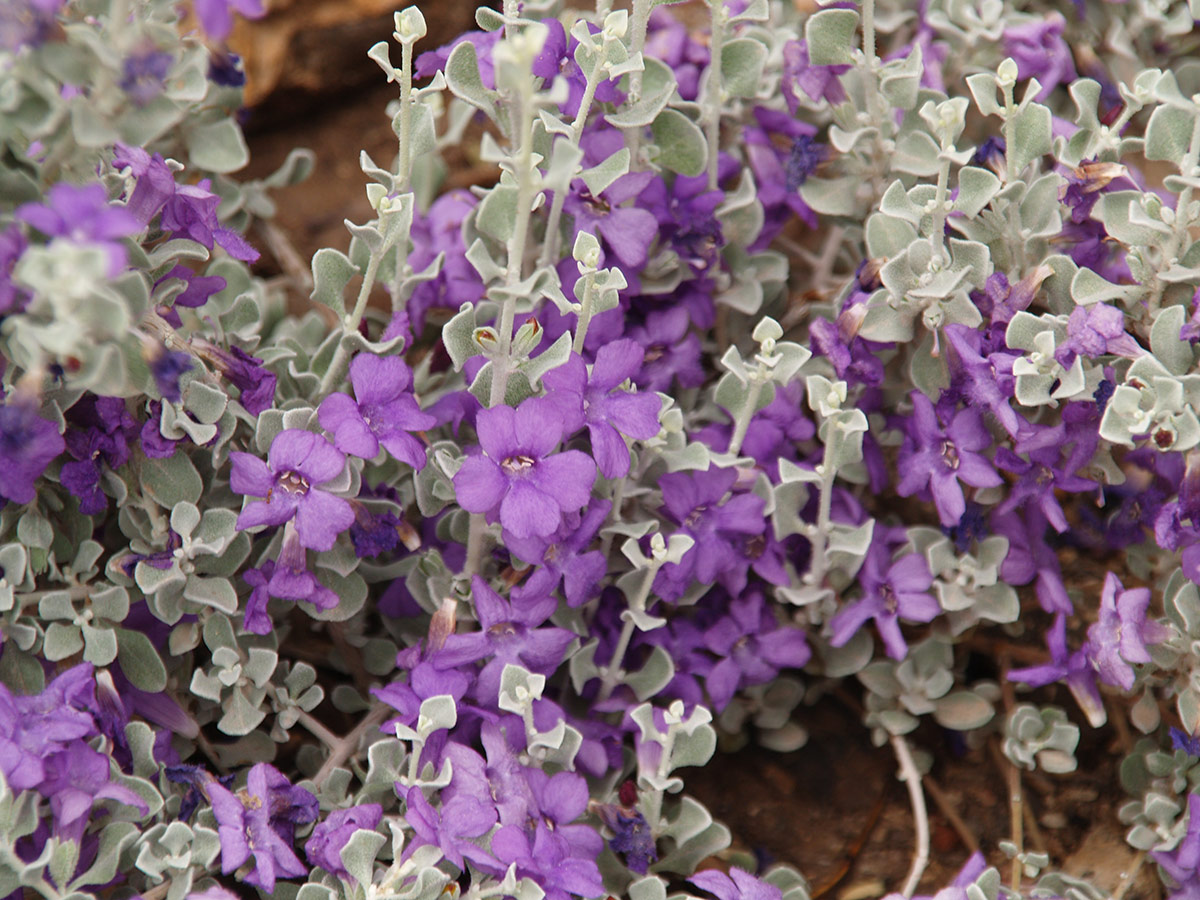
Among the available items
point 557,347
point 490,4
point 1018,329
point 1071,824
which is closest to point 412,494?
point 557,347

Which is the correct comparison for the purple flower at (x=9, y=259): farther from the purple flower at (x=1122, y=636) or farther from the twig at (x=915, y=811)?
the purple flower at (x=1122, y=636)

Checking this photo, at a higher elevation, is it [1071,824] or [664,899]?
[664,899]

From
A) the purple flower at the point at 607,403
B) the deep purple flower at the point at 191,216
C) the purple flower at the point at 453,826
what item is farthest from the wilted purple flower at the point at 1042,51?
the purple flower at the point at 453,826

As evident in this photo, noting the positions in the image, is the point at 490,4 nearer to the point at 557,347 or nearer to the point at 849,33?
the point at 849,33

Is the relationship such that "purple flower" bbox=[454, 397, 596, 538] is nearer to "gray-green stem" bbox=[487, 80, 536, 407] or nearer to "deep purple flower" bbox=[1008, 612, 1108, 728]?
"gray-green stem" bbox=[487, 80, 536, 407]

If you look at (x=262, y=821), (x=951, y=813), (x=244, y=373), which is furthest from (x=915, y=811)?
(x=244, y=373)
